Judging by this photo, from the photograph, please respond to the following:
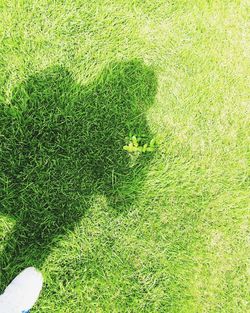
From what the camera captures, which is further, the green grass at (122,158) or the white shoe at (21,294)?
the green grass at (122,158)

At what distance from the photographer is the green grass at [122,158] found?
2750 mm

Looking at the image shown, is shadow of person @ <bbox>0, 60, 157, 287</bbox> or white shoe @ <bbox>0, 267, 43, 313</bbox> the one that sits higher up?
shadow of person @ <bbox>0, 60, 157, 287</bbox>

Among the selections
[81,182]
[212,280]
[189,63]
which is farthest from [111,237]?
[189,63]

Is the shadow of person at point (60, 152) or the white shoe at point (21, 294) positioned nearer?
the white shoe at point (21, 294)

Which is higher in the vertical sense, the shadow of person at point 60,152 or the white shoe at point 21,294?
the shadow of person at point 60,152

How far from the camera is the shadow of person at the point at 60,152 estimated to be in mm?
2719

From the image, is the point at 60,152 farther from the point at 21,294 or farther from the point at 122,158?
the point at 21,294

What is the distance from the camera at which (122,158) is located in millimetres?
2906

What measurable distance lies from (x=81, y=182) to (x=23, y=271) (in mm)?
786

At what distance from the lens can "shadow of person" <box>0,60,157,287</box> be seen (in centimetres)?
272

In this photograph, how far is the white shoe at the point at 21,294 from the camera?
2572 mm

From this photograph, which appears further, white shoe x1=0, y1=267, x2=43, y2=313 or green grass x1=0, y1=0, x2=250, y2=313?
green grass x1=0, y1=0, x2=250, y2=313

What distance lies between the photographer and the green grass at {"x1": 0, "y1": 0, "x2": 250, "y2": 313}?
2.75m

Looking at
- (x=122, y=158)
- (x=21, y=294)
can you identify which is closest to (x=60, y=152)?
(x=122, y=158)
